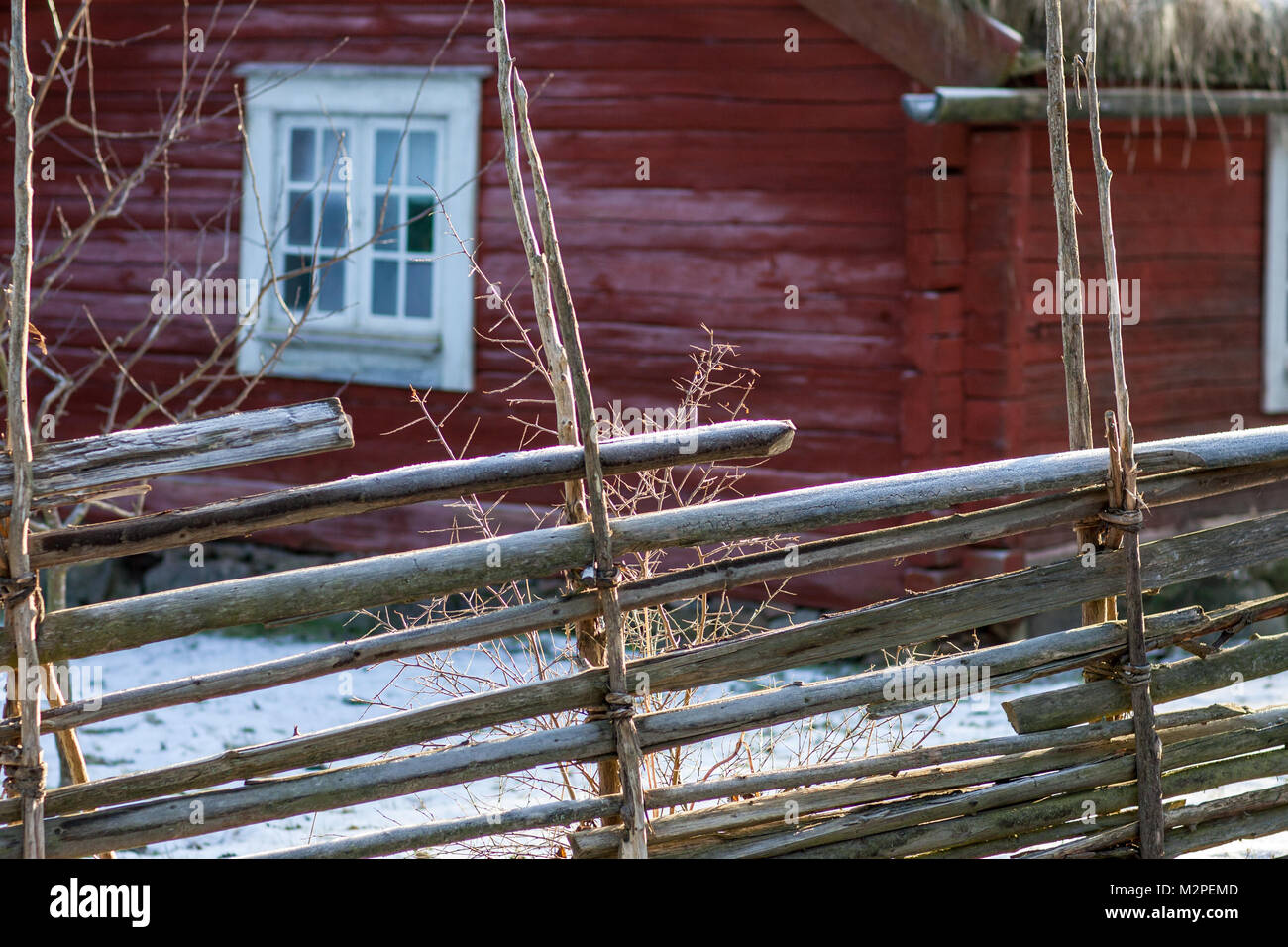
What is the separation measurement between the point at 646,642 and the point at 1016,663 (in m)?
0.90

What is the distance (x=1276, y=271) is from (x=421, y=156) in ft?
14.7

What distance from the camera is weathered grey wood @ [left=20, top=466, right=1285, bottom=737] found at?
2758mm

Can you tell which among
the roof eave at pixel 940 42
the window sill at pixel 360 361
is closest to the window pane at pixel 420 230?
the window sill at pixel 360 361

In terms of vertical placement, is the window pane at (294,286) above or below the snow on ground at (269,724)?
above

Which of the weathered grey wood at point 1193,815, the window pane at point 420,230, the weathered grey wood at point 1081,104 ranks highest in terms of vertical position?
the weathered grey wood at point 1081,104

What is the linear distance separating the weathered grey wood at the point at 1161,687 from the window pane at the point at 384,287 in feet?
15.8

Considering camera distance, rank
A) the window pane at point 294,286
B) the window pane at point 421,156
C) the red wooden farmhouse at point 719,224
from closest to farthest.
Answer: the red wooden farmhouse at point 719,224 < the window pane at point 421,156 < the window pane at point 294,286

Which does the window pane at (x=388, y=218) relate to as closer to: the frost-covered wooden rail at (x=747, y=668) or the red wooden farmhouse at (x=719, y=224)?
the red wooden farmhouse at (x=719, y=224)

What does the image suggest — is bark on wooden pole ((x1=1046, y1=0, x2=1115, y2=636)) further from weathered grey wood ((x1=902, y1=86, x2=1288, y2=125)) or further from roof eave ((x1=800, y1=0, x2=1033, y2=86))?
roof eave ((x1=800, y1=0, x2=1033, y2=86))

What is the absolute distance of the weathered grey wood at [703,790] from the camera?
280 cm

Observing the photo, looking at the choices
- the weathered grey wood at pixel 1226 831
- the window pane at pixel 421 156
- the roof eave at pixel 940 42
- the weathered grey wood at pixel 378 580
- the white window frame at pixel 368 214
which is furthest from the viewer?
the window pane at pixel 421 156

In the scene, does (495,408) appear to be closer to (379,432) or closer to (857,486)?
(379,432)

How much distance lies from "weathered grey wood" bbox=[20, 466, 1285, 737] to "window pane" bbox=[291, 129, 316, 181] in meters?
4.99

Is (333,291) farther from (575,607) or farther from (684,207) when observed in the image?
(575,607)
